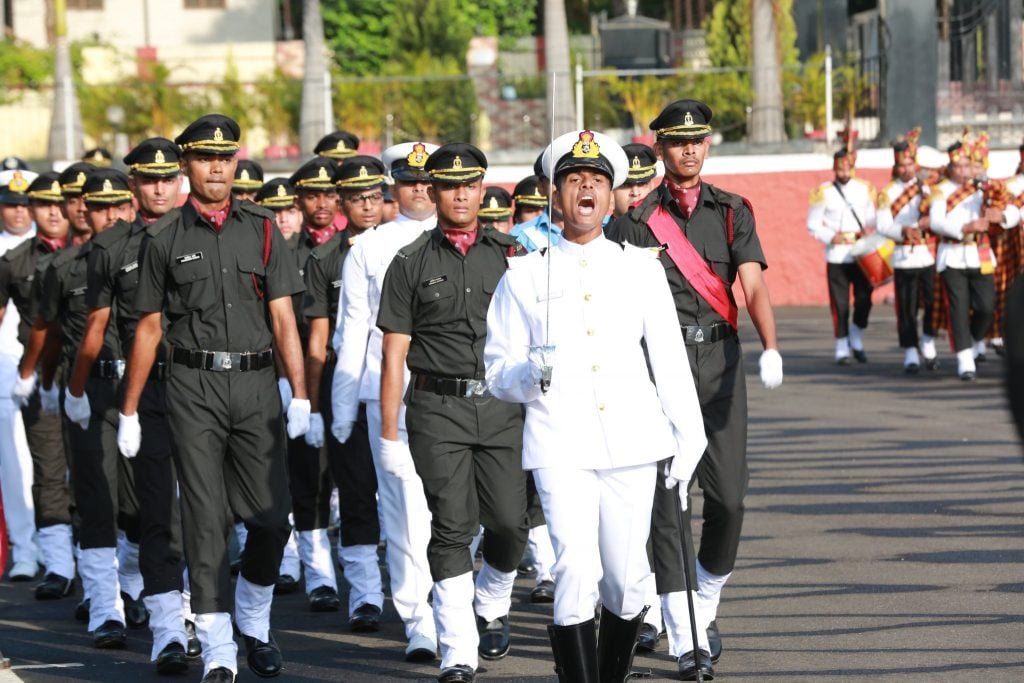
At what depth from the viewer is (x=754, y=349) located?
2183 cm

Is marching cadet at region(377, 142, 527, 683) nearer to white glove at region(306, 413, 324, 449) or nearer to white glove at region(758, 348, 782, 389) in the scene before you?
white glove at region(306, 413, 324, 449)

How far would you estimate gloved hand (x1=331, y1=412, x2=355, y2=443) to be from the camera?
9.13 meters

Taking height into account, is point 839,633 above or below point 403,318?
below

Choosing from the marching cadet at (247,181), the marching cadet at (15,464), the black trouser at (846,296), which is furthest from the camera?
the black trouser at (846,296)

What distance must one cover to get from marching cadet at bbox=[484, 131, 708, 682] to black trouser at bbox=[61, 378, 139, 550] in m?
3.20

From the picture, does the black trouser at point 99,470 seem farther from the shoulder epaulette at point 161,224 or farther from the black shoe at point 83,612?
the shoulder epaulette at point 161,224

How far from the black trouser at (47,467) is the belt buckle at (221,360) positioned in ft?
10.5

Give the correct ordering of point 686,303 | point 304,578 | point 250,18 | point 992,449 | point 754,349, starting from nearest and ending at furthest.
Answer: point 686,303 < point 304,578 < point 992,449 < point 754,349 < point 250,18

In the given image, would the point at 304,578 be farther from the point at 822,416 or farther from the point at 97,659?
the point at 822,416

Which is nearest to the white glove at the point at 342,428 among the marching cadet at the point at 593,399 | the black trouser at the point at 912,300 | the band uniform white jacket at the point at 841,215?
the marching cadet at the point at 593,399

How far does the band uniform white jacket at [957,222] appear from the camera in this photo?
18016 mm

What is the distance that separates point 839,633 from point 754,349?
13423 millimetres

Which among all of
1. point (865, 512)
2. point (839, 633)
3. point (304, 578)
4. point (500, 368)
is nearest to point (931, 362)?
point (865, 512)

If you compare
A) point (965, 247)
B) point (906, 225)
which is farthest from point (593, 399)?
point (906, 225)
